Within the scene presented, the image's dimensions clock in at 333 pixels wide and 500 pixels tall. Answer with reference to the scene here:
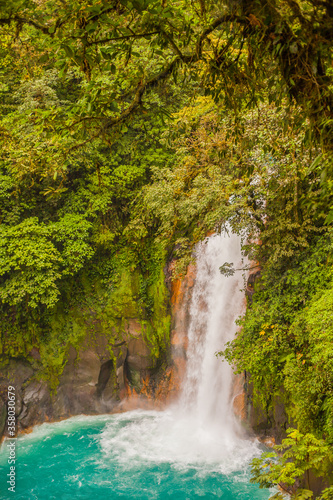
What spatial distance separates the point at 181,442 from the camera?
8.69 meters

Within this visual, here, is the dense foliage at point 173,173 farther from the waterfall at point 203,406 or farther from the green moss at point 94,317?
the waterfall at point 203,406

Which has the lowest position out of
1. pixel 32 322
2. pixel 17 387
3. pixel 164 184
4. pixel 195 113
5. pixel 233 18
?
pixel 17 387

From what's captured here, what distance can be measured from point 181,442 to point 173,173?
5.68 meters

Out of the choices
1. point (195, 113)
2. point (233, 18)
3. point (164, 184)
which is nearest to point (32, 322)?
point (164, 184)

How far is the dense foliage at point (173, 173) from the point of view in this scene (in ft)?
7.43

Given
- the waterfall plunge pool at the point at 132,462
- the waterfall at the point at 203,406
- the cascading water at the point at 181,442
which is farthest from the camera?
the waterfall at the point at 203,406

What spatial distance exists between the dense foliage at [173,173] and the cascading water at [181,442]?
822 millimetres

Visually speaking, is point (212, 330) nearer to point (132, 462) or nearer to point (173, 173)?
point (132, 462)

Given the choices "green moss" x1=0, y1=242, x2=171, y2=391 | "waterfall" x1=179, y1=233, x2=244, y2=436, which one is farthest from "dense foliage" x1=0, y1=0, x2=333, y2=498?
"waterfall" x1=179, y1=233, x2=244, y2=436

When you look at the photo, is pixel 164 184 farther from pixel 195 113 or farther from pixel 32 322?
pixel 32 322

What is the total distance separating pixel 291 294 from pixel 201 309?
3.42 metres

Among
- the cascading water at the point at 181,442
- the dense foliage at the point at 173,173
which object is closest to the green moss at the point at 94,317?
the dense foliage at the point at 173,173

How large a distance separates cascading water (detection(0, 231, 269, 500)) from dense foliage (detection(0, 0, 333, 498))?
0.82m

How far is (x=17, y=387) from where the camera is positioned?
1001cm
